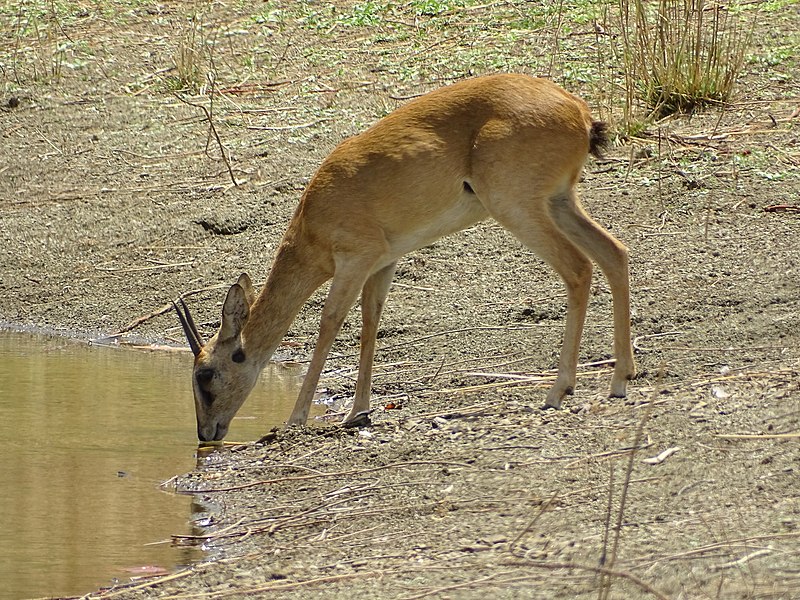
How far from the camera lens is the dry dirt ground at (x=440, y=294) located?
5254 mm

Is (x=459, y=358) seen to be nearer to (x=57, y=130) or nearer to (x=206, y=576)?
(x=206, y=576)

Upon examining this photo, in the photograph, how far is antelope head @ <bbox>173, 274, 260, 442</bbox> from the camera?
8.09 metres

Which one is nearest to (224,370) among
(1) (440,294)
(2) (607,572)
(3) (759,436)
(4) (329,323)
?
(4) (329,323)

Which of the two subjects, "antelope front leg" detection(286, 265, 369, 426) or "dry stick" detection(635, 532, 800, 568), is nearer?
"dry stick" detection(635, 532, 800, 568)

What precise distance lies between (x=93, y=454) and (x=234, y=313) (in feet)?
3.76

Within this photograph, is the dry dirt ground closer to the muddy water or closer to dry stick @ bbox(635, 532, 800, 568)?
dry stick @ bbox(635, 532, 800, 568)

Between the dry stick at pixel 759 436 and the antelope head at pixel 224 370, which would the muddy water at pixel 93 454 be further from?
the dry stick at pixel 759 436

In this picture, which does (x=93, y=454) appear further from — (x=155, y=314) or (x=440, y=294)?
(x=440, y=294)

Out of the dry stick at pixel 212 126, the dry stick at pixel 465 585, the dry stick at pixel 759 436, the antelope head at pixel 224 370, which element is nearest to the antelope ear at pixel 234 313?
the antelope head at pixel 224 370

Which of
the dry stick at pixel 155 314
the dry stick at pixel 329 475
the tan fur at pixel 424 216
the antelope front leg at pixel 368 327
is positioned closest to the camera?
the dry stick at pixel 329 475

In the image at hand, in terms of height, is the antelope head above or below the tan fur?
below

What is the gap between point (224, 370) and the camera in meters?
8.23

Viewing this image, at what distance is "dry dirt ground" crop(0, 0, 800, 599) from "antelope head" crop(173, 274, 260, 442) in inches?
18.9

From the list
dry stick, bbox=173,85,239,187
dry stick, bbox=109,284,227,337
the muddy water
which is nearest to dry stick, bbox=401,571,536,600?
the muddy water
